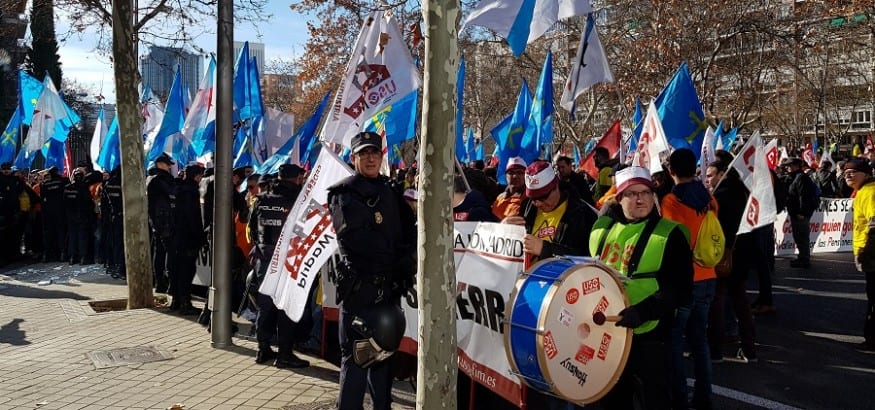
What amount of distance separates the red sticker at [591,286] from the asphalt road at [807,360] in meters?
2.67

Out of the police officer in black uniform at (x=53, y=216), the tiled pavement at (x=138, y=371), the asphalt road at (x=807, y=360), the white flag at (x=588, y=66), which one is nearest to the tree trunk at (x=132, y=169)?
the tiled pavement at (x=138, y=371)

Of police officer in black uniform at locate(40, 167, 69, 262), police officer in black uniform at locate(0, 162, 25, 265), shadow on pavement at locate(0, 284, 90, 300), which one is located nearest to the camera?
shadow on pavement at locate(0, 284, 90, 300)

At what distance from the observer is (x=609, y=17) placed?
91.2 ft

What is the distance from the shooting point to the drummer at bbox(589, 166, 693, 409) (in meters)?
4.64

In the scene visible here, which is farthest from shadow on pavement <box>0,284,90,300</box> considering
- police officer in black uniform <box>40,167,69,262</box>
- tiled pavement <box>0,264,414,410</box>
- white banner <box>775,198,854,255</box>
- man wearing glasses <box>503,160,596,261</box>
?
white banner <box>775,198,854,255</box>

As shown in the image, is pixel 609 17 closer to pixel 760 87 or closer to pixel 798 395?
pixel 760 87

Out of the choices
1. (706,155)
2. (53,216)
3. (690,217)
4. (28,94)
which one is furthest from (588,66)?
(28,94)

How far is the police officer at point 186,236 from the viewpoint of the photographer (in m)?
10.2

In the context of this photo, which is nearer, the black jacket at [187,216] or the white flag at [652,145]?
the white flag at [652,145]

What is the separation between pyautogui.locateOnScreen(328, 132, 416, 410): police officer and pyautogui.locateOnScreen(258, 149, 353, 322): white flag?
1055 millimetres

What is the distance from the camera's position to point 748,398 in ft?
21.4

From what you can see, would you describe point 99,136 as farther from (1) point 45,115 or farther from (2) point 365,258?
(2) point 365,258

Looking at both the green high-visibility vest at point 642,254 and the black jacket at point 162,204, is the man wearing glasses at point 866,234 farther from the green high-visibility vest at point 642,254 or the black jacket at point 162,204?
the black jacket at point 162,204

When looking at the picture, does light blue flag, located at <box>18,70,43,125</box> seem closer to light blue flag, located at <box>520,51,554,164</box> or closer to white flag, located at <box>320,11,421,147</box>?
light blue flag, located at <box>520,51,554,164</box>
